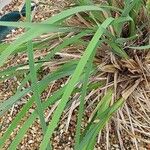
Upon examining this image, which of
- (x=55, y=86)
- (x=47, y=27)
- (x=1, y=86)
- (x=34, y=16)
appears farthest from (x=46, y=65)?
(x=47, y=27)

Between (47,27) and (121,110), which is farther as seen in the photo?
(121,110)

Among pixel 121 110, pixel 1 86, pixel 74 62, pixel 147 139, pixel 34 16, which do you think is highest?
pixel 34 16

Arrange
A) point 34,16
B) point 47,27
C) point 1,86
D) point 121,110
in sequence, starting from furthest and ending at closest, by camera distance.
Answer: point 34,16, point 1,86, point 121,110, point 47,27

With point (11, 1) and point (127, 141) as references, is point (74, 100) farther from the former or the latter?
point (11, 1)

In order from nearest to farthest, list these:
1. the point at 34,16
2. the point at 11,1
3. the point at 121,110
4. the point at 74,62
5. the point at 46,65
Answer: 1. the point at 74,62
2. the point at 121,110
3. the point at 46,65
4. the point at 34,16
5. the point at 11,1

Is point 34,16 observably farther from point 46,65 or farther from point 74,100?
point 74,100

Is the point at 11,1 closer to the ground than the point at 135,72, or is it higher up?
higher up

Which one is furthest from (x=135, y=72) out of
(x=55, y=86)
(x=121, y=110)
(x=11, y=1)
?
(x=11, y=1)

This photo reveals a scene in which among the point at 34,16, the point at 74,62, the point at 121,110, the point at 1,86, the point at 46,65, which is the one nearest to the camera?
the point at 74,62

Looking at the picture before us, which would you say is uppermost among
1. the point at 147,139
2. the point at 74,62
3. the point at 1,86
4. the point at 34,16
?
the point at 34,16
